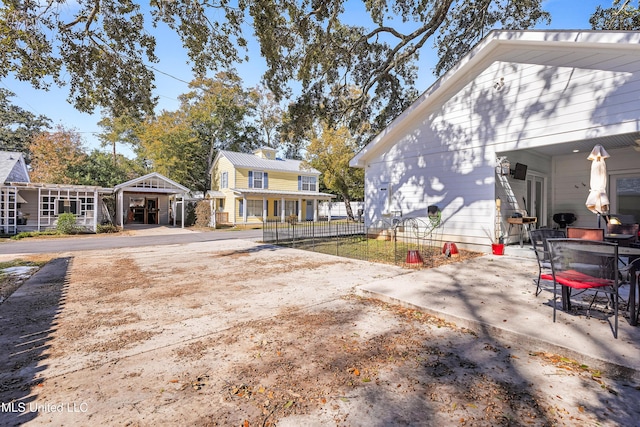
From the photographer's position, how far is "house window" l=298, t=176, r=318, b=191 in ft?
96.0

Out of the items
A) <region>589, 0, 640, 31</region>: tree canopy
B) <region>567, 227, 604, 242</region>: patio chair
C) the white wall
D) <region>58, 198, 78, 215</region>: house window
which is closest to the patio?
<region>567, 227, 604, 242</region>: patio chair

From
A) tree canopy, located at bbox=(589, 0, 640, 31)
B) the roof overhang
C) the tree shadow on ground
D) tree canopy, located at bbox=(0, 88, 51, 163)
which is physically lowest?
the tree shadow on ground

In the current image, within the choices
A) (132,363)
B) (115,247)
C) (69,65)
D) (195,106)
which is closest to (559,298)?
(132,363)

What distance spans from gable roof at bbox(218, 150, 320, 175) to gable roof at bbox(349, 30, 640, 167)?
17337 mm

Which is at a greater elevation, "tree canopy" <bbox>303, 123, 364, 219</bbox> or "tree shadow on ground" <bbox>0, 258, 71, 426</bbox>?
"tree canopy" <bbox>303, 123, 364, 219</bbox>

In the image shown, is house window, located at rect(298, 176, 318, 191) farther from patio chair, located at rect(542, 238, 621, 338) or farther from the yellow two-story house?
patio chair, located at rect(542, 238, 621, 338)

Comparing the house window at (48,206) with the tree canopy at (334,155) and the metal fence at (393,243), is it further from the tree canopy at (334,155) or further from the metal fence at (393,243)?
the tree canopy at (334,155)

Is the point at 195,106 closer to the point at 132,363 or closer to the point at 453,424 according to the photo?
the point at 132,363

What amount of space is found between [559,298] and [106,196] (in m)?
28.0

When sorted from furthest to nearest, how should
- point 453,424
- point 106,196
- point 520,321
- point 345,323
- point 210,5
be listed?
point 106,196 → point 210,5 → point 345,323 → point 520,321 → point 453,424

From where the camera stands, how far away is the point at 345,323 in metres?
3.98

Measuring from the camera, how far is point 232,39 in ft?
31.4

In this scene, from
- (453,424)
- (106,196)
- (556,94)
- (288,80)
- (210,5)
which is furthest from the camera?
(106,196)

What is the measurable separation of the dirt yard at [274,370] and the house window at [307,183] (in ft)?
80.1
